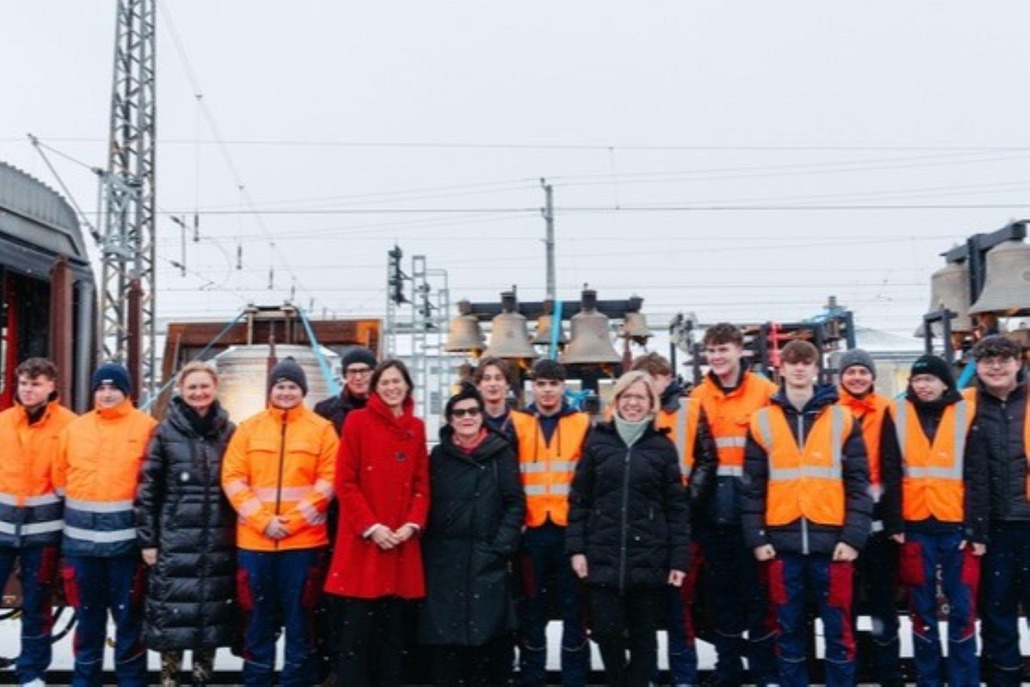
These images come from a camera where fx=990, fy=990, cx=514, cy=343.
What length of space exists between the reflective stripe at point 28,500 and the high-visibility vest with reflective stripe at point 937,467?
4363mm

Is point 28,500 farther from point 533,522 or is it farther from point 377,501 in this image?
point 533,522

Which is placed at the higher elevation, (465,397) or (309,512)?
(465,397)

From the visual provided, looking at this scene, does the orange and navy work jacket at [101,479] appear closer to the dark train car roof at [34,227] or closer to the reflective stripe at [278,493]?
the reflective stripe at [278,493]

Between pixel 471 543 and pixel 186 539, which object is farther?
pixel 186 539

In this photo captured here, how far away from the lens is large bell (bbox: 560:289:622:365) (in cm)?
795

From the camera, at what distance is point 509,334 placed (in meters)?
8.29

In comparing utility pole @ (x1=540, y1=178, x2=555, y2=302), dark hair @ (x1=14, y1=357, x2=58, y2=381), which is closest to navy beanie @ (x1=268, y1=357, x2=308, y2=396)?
dark hair @ (x1=14, y1=357, x2=58, y2=381)

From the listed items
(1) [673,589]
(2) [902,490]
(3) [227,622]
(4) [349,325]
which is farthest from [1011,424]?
(4) [349,325]

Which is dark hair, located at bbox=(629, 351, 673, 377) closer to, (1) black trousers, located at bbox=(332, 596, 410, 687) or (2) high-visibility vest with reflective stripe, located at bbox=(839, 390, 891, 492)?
(2) high-visibility vest with reflective stripe, located at bbox=(839, 390, 891, 492)

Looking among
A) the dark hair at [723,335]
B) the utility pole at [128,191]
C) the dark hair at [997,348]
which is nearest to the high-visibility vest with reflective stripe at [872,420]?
the dark hair at [997,348]

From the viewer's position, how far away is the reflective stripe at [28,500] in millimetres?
5137

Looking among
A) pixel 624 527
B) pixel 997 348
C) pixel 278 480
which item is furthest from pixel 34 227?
pixel 997 348

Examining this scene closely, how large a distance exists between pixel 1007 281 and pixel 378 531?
4215 millimetres

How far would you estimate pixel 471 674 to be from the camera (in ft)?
16.5
